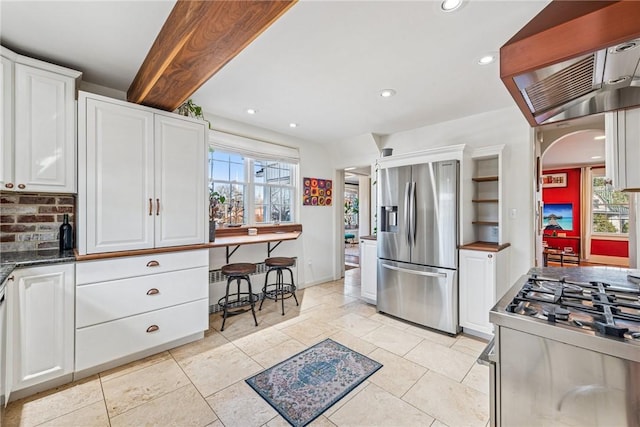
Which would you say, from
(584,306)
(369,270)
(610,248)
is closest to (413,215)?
(369,270)

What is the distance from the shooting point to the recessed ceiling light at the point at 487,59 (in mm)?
2025

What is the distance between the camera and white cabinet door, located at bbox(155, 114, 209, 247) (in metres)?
2.40

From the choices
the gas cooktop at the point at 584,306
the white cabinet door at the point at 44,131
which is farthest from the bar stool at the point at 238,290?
the gas cooktop at the point at 584,306

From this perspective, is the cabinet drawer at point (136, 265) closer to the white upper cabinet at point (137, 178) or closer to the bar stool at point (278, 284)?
the white upper cabinet at point (137, 178)

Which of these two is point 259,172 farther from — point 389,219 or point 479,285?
point 479,285

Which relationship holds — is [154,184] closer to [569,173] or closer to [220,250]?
[220,250]

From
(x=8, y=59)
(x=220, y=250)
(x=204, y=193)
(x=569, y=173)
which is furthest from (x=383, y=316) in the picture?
(x=569, y=173)

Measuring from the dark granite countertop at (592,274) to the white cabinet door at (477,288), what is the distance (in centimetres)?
89

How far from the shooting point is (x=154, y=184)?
237 cm

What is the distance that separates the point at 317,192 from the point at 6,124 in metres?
3.50

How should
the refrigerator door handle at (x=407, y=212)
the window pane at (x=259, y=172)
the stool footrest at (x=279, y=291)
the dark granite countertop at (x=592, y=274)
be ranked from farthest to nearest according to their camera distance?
the window pane at (x=259, y=172) → the stool footrest at (x=279, y=291) → the refrigerator door handle at (x=407, y=212) → the dark granite countertop at (x=592, y=274)

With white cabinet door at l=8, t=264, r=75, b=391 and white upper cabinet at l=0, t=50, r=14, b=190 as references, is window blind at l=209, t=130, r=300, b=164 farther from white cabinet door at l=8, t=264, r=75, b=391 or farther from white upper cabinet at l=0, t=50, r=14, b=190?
white cabinet door at l=8, t=264, r=75, b=391

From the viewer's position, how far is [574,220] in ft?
22.6

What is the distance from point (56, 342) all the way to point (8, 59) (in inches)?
78.1
